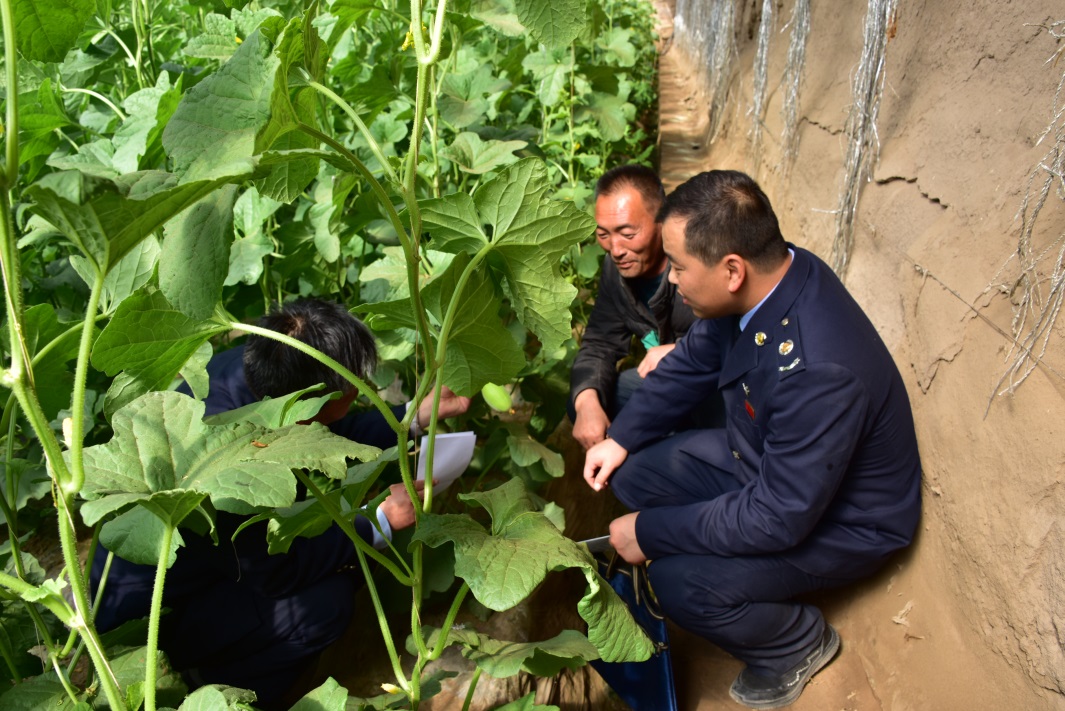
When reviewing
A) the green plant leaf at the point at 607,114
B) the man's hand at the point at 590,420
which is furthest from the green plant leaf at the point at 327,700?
the green plant leaf at the point at 607,114

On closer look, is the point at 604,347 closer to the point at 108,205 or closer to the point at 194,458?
the point at 194,458

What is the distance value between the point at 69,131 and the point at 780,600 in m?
2.86

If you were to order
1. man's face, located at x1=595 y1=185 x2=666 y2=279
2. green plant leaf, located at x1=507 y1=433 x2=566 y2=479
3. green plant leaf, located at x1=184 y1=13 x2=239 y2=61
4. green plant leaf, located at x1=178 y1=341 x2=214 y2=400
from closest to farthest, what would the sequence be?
green plant leaf, located at x1=178 y1=341 x2=214 y2=400 < green plant leaf, located at x1=184 y1=13 x2=239 y2=61 < green plant leaf, located at x1=507 y1=433 x2=566 y2=479 < man's face, located at x1=595 y1=185 x2=666 y2=279

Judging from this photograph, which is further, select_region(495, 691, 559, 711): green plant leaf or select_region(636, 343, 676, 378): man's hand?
select_region(636, 343, 676, 378): man's hand

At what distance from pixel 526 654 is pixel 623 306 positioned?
175 centimetres

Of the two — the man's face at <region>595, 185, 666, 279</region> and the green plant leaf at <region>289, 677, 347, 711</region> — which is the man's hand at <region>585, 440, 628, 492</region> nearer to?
the man's face at <region>595, 185, 666, 279</region>

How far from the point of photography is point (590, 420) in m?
2.75

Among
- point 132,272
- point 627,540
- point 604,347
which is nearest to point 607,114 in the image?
point 604,347

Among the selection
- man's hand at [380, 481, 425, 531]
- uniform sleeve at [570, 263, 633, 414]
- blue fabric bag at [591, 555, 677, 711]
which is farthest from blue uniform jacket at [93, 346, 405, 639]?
uniform sleeve at [570, 263, 633, 414]

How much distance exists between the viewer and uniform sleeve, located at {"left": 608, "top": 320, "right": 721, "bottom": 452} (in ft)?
8.43

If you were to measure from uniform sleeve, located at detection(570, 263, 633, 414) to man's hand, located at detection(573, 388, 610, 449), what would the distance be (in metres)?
0.04

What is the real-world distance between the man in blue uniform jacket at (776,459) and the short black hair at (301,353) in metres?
0.86

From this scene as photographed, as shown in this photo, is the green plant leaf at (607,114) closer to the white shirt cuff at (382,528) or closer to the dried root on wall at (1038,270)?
the dried root on wall at (1038,270)

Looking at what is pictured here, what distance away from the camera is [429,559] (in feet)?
6.12
